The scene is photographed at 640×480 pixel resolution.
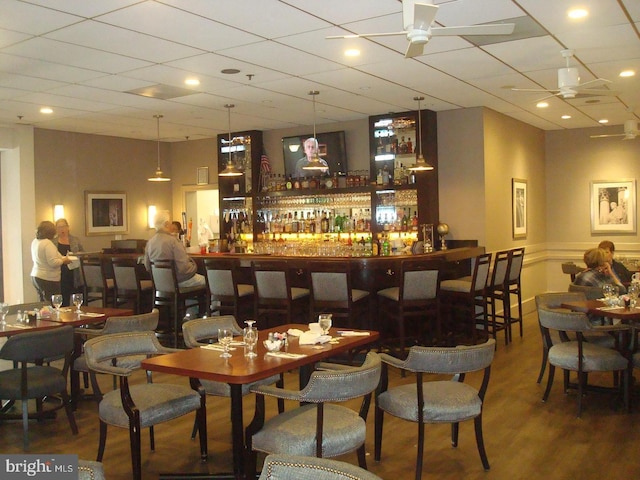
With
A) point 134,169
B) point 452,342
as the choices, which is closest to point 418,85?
point 452,342

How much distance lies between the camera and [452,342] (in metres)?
7.98

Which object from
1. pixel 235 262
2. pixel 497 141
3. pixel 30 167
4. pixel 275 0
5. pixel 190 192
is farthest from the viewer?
pixel 190 192

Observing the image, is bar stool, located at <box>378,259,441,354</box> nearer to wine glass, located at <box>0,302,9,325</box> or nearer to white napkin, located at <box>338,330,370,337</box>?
white napkin, located at <box>338,330,370,337</box>

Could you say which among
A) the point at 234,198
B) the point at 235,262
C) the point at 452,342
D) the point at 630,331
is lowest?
the point at 452,342

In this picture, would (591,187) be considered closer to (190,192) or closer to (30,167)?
(190,192)

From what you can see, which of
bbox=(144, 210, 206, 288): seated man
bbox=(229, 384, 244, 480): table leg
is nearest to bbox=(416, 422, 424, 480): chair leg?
bbox=(229, 384, 244, 480): table leg

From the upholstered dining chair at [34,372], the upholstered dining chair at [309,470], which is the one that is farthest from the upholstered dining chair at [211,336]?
the upholstered dining chair at [309,470]

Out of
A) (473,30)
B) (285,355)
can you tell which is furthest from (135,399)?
(473,30)

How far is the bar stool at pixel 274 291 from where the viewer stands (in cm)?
691

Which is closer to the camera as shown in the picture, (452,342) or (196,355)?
(196,355)

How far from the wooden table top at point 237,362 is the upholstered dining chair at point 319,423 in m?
0.15

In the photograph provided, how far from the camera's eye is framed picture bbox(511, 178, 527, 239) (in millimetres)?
10117

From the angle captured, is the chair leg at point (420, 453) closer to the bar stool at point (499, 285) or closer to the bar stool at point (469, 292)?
the bar stool at point (469, 292)

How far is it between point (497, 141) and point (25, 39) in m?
6.60
